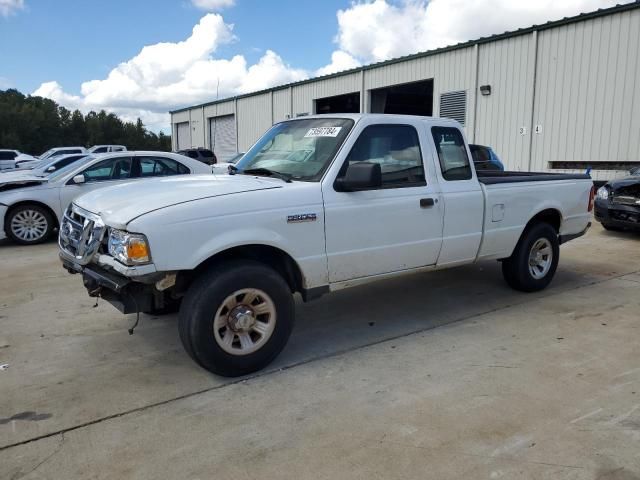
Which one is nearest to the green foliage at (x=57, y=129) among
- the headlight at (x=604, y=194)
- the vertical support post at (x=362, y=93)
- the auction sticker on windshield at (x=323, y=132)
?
the vertical support post at (x=362, y=93)

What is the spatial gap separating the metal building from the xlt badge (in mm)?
13180

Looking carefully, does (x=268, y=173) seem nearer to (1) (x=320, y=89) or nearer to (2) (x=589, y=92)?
(2) (x=589, y=92)

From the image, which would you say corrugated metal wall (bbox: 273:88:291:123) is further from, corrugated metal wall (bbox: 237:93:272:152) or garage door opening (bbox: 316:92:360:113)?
garage door opening (bbox: 316:92:360:113)

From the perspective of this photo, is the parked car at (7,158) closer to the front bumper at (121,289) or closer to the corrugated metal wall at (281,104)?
the corrugated metal wall at (281,104)

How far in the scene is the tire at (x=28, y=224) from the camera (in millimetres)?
9055

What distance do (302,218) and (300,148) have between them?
0.87 metres

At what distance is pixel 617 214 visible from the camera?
926 cm

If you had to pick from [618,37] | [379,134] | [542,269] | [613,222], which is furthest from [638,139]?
[379,134]

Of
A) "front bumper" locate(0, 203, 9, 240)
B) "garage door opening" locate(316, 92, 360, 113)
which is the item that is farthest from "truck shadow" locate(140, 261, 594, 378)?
"garage door opening" locate(316, 92, 360, 113)

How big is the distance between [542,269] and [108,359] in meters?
4.65

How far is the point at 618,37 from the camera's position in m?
13.9

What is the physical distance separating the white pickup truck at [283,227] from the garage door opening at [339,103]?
20139mm

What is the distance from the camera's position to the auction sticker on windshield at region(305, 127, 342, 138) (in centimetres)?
433

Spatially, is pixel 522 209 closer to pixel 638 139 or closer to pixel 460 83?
pixel 638 139
